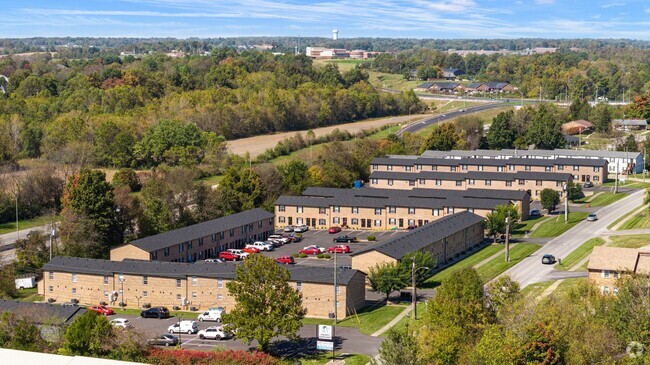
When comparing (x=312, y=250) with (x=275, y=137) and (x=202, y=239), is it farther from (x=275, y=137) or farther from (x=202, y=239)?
(x=275, y=137)

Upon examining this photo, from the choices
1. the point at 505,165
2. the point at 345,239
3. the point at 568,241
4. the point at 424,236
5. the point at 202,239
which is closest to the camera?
the point at 424,236

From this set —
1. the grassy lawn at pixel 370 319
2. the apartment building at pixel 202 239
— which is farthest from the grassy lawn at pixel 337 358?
the apartment building at pixel 202 239

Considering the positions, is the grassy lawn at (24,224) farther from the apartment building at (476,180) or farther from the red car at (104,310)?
the apartment building at (476,180)

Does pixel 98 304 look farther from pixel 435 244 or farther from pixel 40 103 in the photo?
pixel 40 103

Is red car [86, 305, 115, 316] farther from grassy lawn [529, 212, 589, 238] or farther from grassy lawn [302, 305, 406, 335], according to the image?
grassy lawn [529, 212, 589, 238]

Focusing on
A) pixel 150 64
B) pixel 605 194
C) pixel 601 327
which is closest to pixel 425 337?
pixel 601 327

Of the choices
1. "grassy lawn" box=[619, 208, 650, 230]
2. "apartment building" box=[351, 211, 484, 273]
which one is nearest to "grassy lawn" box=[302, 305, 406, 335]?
"apartment building" box=[351, 211, 484, 273]

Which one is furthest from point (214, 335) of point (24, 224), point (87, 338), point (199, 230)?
point (24, 224)
